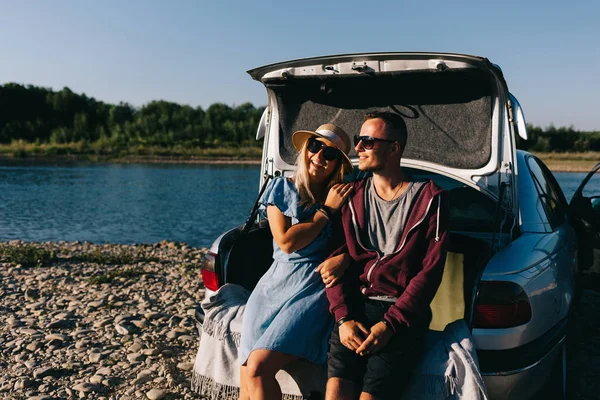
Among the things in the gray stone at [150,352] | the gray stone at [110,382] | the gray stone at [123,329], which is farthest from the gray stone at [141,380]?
the gray stone at [123,329]

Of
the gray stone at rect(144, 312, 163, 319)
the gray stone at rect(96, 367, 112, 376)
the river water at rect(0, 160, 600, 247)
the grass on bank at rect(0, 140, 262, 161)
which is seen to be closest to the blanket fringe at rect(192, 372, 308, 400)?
the gray stone at rect(96, 367, 112, 376)

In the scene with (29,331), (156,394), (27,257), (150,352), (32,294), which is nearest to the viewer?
(156,394)

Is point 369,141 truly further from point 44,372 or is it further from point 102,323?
point 102,323

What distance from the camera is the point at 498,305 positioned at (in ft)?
9.36

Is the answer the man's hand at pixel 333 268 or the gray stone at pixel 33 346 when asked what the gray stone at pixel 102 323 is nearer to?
the gray stone at pixel 33 346

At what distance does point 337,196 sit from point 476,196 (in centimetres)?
176

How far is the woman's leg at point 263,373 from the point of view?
2926 mm

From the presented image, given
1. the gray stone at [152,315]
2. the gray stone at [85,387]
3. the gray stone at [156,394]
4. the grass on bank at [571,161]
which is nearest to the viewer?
the gray stone at [156,394]

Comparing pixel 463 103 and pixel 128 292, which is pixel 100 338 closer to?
pixel 128 292

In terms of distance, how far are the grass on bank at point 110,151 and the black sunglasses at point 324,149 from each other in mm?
60132

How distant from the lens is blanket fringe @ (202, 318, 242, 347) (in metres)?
3.25

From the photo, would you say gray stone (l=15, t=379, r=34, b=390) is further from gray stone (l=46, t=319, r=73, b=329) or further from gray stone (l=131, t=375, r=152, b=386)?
gray stone (l=46, t=319, r=73, b=329)

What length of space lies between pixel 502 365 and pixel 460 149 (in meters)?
1.68

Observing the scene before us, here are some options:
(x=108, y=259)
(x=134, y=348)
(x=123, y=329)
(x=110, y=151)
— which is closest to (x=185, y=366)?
(x=134, y=348)
